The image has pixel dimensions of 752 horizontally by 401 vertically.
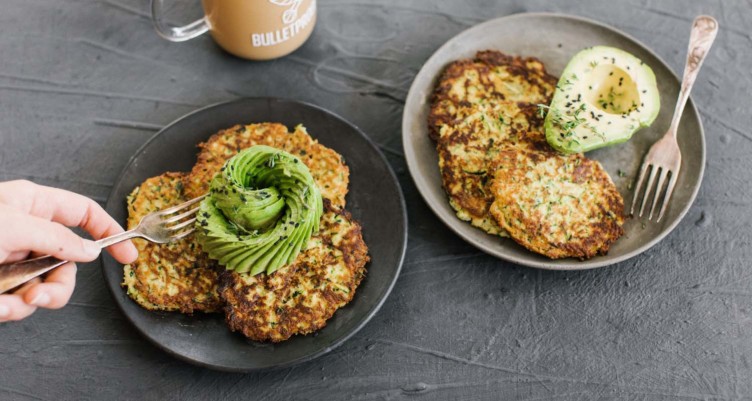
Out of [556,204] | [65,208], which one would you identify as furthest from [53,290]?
[556,204]

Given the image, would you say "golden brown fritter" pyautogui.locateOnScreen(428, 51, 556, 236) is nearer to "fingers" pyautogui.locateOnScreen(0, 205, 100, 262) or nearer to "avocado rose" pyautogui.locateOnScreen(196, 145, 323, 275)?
"avocado rose" pyautogui.locateOnScreen(196, 145, 323, 275)

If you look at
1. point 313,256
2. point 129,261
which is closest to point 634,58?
point 313,256

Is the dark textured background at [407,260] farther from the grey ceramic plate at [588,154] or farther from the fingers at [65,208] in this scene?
the fingers at [65,208]

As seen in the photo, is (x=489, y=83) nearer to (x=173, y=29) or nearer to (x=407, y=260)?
(x=407, y=260)

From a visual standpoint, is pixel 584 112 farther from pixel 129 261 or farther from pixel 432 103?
pixel 129 261

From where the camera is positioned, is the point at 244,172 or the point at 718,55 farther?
the point at 718,55

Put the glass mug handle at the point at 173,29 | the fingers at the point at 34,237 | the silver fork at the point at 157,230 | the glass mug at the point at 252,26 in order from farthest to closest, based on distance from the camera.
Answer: the glass mug handle at the point at 173,29 < the glass mug at the point at 252,26 < the silver fork at the point at 157,230 < the fingers at the point at 34,237

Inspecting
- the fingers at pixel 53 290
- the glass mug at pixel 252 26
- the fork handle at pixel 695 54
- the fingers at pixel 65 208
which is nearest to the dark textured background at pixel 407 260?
the glass mug at pixel 252 26
